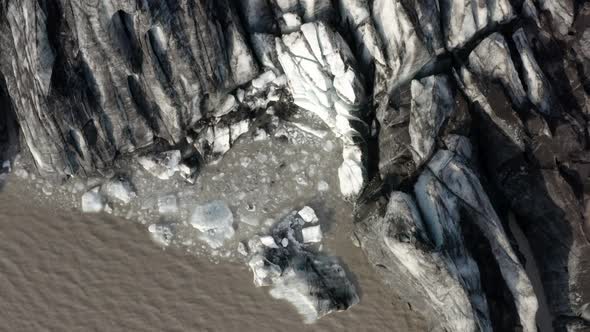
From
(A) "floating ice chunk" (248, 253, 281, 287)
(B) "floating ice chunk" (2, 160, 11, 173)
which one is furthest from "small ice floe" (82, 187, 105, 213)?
(A) "floating ice chunk" (248, 253, 281, 287)

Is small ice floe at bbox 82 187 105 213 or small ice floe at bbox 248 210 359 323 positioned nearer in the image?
small ice floe at bbox 248 210 359 323

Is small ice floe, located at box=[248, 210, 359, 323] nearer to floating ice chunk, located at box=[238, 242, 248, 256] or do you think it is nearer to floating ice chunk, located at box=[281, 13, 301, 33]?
floating ice chunk, located at box=[238, 242, 248, 256]

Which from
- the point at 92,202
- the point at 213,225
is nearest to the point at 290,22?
the point at 213,225

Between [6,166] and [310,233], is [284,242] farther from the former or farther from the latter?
[6,166]

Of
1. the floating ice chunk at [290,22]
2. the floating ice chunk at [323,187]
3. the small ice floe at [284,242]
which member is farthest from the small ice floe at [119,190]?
the floating ice chunk at [290,22]

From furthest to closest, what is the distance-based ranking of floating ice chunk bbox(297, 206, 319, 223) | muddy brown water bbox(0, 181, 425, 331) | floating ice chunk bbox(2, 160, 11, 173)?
floating ice chunk bbox(2, 160, 11, 173) < floating ice chunk bbox(297, 206, 319, 223) < muddy brown water bbox(0, 181, 425, 331)

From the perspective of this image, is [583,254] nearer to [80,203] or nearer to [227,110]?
[227,110]

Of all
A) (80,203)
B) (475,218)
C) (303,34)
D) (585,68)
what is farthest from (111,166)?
(585,68)
